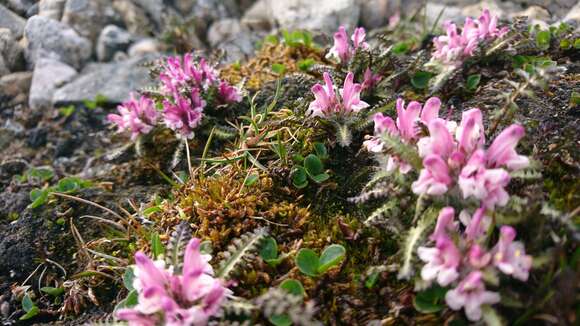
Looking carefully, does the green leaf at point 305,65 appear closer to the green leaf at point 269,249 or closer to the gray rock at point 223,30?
the green leaf at point 269,249

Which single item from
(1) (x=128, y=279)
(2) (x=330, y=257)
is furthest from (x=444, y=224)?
(1) (x=128, y=279)

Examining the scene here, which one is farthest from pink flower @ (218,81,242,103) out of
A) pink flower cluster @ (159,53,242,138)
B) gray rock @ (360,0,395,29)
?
gray rock @ (360,0,395,29)

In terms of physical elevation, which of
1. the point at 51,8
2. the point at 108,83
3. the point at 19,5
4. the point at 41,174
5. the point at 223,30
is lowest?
the point at 41,174

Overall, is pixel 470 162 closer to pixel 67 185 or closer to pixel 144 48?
pixel 67 185

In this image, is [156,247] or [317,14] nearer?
[156,247]

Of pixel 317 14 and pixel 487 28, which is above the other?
pixel 487 28

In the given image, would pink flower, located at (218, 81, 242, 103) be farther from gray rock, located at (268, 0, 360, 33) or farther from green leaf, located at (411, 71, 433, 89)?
gray rock, located at (268, 0, 360, 33)

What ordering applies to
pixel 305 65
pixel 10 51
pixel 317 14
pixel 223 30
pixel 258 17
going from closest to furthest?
pixel 305 65, pixel 10 51, pixel 317 14, pixel 223 30, pixel 258 17
